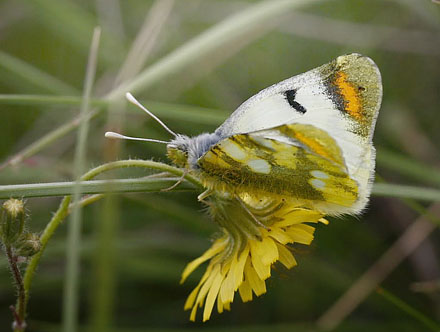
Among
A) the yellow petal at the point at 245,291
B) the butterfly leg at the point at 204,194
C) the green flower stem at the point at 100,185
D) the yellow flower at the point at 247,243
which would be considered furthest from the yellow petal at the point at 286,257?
the green flower stem at the point at 100,185

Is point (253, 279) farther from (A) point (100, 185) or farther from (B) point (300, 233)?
(A) point (100, 185)

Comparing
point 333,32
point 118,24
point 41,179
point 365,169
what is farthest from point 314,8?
point 365,169

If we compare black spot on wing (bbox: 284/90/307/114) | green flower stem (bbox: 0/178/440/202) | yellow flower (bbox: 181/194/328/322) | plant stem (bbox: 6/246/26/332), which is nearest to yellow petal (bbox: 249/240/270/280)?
yellow flower (bbox: 181/194/328/322)

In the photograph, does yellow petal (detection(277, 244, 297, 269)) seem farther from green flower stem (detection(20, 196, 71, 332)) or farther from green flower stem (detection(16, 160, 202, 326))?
green flower stem (detection(20, 196, 71, 332))

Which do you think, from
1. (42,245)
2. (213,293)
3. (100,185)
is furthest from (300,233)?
(42,245)

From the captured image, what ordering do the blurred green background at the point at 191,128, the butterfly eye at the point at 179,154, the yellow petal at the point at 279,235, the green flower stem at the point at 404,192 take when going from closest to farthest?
1. the yellow petal at the point at 279,235
2. the butterfly eye at the point at 179,154
3. the green flower stem at the point at 404,192
4. the blurred green background at the point at 191,128

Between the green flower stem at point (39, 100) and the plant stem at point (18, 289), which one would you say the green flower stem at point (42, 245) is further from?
the green flower stem at point (39, 100)

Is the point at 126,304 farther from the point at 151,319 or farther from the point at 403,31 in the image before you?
the point at 403,31
